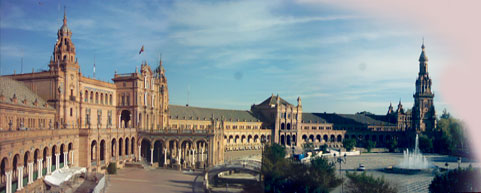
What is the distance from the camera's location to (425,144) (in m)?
117

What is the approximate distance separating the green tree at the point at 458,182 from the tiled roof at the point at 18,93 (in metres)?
51.1

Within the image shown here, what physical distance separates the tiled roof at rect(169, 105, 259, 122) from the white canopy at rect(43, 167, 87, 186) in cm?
4766

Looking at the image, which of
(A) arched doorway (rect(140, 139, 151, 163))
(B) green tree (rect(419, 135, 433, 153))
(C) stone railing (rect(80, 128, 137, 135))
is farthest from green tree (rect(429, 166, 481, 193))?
(B) green tree (rect(419, 135, 433, 153))

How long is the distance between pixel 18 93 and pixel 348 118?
117874 millimetres

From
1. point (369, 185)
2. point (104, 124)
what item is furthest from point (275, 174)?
point (104, 124)

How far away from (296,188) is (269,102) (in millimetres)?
84084

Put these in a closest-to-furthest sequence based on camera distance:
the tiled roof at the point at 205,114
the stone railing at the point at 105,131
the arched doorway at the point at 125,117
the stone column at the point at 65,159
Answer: the stone column at the point at 65,159 → the stone railing at the point at 105,131 → the arched doorway at the point at 125,117 → the tiled roof at the point at 205,114

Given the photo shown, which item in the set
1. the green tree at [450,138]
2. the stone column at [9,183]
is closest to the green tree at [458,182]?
the stone column at [9,183]

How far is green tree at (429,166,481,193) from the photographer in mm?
43281

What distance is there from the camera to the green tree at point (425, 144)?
379 ft

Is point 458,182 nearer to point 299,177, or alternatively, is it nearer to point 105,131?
point 299,177

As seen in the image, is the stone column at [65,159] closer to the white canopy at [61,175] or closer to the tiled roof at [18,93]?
the white canopy at [61,175]

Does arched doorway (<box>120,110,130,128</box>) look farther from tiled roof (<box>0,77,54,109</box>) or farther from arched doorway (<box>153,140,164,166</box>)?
tiled roof (<box>0,77,54,109</box>)

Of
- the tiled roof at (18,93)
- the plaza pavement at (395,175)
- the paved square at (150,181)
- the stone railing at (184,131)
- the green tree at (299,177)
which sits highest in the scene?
the tiled roof at (18,93)
